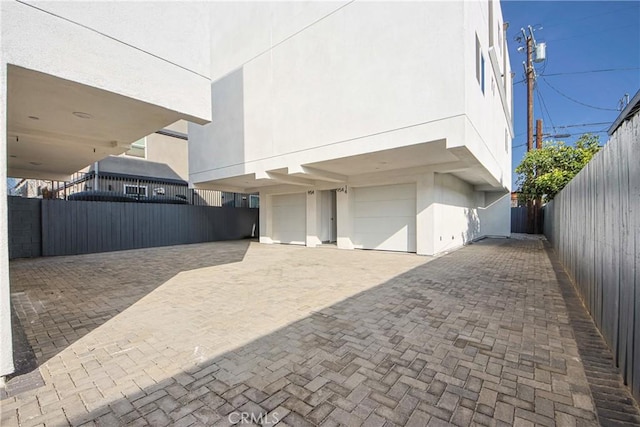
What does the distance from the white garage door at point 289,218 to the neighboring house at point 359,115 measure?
0.07 metres

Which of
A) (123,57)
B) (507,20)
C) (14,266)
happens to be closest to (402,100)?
(123,57)

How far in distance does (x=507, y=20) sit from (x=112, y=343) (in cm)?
2225

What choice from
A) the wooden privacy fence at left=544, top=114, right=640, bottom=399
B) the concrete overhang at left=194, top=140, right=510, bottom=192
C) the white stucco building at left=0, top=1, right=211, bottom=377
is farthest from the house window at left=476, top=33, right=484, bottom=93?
the white stucco building at left=0, top=1, right=211, bottom=377

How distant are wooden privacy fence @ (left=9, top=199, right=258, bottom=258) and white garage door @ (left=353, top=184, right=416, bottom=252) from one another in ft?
27.7

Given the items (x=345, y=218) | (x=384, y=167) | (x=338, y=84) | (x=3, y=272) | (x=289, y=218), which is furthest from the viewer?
(x=289, y=218)

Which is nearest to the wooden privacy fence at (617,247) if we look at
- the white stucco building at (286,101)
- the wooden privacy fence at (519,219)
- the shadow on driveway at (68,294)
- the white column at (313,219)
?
the white stucco building at (286,101)

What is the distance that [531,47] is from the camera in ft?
52.8

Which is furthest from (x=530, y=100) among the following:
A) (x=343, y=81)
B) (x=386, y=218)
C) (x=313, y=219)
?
(x=313, y=219)

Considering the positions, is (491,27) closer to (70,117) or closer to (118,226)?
(70,117)

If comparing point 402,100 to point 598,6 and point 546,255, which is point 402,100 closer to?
point 546,255

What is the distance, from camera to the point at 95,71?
3111mm

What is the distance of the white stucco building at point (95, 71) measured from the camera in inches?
96.3

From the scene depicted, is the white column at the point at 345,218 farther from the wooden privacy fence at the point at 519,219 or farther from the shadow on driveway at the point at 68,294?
the wooden privacy fence at the point at 519,219

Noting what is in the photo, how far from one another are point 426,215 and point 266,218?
8249 millimetres
